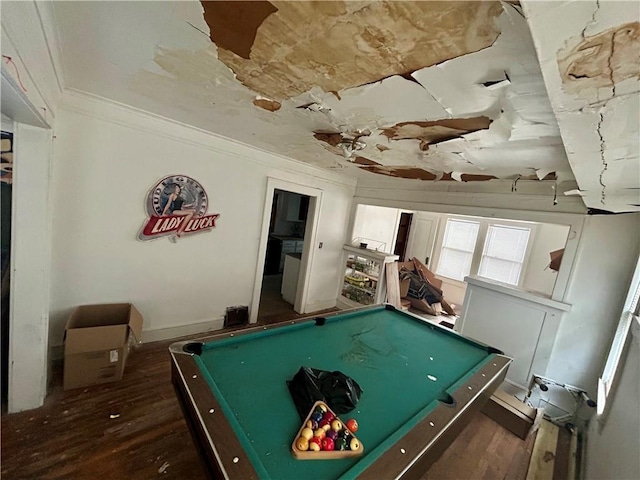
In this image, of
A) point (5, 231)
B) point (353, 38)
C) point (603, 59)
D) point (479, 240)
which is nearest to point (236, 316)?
point (5, 231)

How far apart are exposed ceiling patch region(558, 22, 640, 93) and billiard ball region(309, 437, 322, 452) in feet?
4.73

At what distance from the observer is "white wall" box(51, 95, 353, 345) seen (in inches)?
85.4

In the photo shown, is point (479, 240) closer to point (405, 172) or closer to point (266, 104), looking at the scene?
point (405, 172)

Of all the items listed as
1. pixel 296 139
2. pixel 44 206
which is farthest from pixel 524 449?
pixel 44 206

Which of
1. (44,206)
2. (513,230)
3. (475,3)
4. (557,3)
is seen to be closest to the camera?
(557,3)

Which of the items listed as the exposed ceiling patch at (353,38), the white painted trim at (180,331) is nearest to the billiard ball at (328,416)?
the exposed ceiling patch at (353,38)

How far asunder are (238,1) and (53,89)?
1.45m

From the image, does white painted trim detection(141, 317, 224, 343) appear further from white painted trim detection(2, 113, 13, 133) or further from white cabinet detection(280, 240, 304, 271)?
white cabinet detection(280, 240, 304, 271)

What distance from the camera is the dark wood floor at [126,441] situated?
4.96 feet

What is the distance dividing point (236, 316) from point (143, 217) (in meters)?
1.61

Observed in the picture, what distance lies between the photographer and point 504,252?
5395 mm

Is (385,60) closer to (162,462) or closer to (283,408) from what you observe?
(283,408)

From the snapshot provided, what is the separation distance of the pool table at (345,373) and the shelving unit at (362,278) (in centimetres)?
189

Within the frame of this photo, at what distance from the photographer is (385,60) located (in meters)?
1.14
